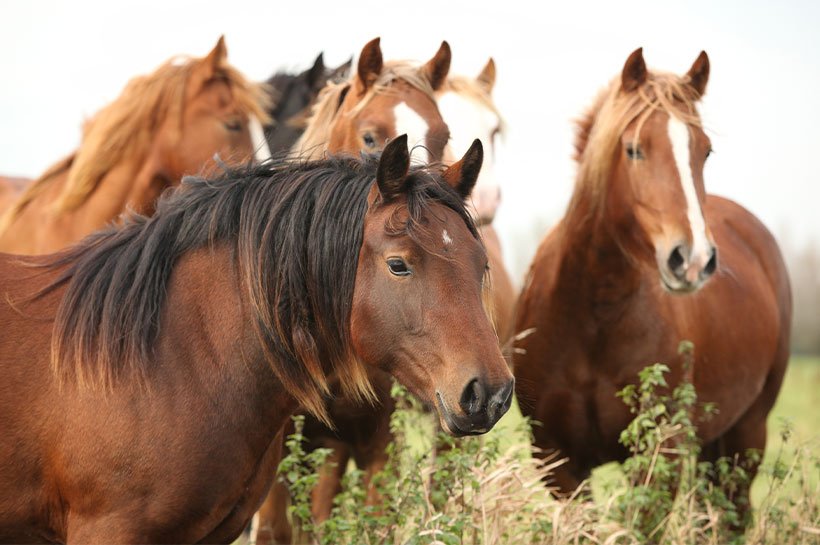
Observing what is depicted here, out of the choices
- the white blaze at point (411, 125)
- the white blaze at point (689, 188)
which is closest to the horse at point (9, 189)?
the white blaze at point (411, 125)

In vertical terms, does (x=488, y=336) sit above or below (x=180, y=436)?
above

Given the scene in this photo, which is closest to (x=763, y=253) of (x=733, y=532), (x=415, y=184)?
(x=733, y=532)

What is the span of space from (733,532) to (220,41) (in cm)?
432

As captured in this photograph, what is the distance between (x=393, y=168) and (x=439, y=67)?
2.41 m

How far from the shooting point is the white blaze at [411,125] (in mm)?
4754

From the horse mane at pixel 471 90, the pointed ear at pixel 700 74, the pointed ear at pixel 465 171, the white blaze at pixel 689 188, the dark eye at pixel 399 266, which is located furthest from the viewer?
the horse mane at pixel 471 90

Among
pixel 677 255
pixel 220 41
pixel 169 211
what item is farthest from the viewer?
pixel 220 41

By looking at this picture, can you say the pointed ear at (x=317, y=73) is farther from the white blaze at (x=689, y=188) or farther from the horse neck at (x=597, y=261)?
the white blaze at (x=689, y=188)

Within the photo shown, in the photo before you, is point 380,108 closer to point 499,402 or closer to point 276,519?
point 276,519

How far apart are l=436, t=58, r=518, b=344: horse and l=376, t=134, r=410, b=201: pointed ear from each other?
1.61 metres

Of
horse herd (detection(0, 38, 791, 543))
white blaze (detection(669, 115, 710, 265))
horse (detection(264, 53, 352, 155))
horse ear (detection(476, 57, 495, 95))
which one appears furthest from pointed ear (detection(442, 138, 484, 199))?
horse (detection(264, 53, 352, 155))

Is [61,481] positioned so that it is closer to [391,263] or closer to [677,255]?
[391,263]

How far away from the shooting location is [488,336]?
2990 millimetres

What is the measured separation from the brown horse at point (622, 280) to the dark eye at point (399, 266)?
6.04 ft
